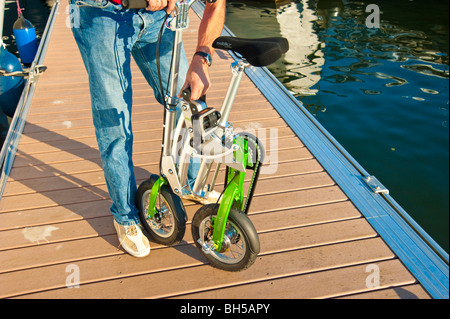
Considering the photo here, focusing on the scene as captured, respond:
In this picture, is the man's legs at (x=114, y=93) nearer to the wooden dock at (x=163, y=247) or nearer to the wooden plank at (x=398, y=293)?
the wooden dock at (x=163, y=247)

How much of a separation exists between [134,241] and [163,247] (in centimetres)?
19

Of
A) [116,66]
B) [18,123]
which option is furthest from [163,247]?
[18,123]

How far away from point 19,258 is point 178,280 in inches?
37.8

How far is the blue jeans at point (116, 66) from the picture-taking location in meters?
2.00

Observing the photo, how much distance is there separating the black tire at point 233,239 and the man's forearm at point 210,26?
30.4 inches

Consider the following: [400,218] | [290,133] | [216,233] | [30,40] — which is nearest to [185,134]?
[216,233]

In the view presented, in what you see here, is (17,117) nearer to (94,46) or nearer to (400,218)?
(94,46)

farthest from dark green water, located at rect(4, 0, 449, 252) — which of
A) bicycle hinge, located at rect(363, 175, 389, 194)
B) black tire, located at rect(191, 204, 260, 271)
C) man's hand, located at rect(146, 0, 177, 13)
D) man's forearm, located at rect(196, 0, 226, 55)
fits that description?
man's hand, located at rect(146, 0, 177, 13)

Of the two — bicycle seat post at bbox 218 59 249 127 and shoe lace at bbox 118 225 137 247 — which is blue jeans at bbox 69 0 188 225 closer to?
shoe lace at bbox 118 225 137 247

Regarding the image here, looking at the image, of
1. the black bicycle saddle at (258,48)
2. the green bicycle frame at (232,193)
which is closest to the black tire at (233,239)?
the green bicycle frame at (232,193)

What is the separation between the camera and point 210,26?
1998 mm

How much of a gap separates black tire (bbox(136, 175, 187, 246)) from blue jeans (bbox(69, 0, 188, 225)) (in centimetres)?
5

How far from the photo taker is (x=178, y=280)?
229cm

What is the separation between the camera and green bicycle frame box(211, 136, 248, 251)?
200 cm
